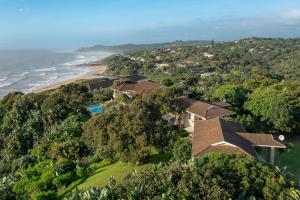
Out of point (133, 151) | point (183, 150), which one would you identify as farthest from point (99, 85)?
point (183, 150)

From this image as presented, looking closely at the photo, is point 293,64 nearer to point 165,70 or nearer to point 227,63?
point 227,63

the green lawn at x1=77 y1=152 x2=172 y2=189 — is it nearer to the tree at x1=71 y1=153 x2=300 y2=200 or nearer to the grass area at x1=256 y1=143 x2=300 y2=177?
the tree at x1=71 y1=153 x2=300 y2=200

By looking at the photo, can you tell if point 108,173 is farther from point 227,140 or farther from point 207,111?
point 207,111

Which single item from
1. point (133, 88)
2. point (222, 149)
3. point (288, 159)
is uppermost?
point (222, 149)

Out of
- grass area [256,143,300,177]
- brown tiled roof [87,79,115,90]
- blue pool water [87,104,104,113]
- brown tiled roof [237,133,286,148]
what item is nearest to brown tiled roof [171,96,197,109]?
grass area [256,143,300,177]

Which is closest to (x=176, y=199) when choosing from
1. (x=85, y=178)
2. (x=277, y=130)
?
(x=85, y=178)

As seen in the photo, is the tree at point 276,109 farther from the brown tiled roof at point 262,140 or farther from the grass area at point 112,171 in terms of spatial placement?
the grass area at point 112,171
